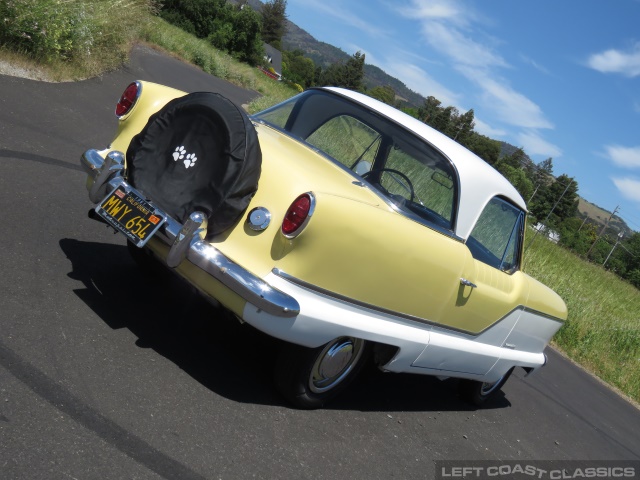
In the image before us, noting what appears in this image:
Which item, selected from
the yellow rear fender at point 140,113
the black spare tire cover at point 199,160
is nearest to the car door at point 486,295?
the black spare tire cover at point 199,160

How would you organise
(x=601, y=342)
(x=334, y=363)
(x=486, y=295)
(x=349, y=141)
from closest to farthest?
(x=334, y=363), (x=486, y=295), (x=349, y=141), (x=601, y=342)

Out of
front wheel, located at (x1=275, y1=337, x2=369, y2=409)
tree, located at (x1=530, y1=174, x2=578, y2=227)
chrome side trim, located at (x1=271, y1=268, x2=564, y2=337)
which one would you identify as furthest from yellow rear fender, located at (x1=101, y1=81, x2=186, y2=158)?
tree, located at (x1=530, y1=174, x2=578, y2=227)

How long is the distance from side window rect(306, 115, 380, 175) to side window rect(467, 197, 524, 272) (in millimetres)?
872

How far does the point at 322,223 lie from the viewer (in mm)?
3484

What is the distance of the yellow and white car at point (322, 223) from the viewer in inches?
138

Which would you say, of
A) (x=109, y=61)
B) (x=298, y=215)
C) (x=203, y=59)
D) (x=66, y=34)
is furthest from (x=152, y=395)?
(x=203, y=59)

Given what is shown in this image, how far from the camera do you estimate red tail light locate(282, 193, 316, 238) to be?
3.45m

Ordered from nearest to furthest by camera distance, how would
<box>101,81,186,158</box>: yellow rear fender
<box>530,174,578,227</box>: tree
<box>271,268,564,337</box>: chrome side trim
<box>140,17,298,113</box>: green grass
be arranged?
<box>271,268,564,337</box>: chrome side trim < <box>101,81,186,158</box>: yellow rear fender < <box>140,17,298,113</box>: green grass < <box>530,174,578,227</box>: tree

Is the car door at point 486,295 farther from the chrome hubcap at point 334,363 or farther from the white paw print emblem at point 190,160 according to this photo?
the white paw print emblem at point 190,160

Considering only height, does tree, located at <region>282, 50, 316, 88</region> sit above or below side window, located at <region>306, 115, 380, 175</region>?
above

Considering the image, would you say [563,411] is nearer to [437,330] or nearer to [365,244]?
[437,330]

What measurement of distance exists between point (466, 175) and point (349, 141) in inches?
33.7

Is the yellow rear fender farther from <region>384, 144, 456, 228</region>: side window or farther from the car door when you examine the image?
the car door

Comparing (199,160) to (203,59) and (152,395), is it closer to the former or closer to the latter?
(152,395)
